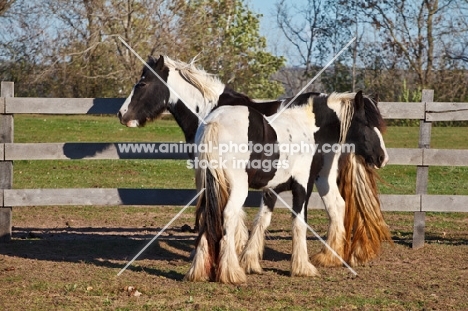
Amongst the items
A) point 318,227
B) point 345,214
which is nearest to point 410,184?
point 318,227

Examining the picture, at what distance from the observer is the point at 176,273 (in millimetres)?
7074

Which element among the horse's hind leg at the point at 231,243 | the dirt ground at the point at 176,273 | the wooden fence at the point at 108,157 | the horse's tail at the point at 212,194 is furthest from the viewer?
the wooden fence at the point at 108,157

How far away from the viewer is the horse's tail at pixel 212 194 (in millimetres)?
6316

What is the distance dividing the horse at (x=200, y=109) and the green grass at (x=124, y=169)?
3568 millimetres

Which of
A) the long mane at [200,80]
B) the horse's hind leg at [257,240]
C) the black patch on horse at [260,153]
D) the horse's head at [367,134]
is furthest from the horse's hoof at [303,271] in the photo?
the long mane at [200,80]

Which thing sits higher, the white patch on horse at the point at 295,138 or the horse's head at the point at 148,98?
the horse's head at the point at 148,98

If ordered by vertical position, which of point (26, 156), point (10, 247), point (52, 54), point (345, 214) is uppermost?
point (52, 54)

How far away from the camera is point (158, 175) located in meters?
15.0

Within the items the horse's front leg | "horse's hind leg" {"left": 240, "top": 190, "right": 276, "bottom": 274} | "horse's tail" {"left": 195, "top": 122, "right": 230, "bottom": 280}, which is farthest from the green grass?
"horse's tail" {"left": 195, "top": 122, "right": 230, "bottom": 280}

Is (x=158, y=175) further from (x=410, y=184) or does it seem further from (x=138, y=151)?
(x=138, y=151)

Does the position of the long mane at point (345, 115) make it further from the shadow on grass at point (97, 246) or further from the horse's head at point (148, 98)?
the shadow on grass at point (97, 246)

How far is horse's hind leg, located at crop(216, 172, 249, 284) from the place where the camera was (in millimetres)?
6434

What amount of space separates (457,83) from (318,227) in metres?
22.6

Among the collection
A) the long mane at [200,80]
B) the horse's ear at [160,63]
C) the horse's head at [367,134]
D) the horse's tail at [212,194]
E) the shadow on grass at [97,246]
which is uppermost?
the horse's ear at [160,63]
